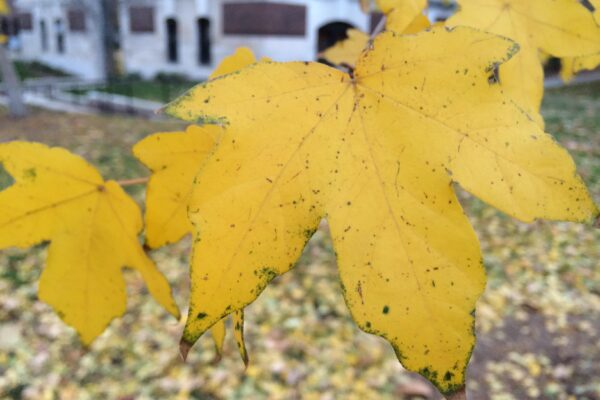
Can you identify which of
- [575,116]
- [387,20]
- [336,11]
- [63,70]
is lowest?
[63,70]

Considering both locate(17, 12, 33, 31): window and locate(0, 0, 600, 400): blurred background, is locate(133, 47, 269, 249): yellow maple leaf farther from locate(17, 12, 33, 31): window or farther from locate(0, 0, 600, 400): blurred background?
locate(17, 12, 33, 31): window

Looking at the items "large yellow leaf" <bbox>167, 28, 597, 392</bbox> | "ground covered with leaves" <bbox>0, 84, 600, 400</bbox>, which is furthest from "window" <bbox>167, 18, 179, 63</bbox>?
"large yellow leaf" <bbox>167, 28, 597, 392</bbox>

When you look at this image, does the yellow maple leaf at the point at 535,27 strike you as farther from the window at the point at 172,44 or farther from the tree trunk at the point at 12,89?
the window at the point at 172,44

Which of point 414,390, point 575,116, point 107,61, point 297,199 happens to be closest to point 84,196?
point 297,199

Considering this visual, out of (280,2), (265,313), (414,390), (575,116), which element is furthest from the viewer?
(280,2)

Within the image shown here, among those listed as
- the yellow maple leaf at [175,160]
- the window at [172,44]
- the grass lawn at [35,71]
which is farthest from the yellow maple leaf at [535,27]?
the grass lawn at [35,71]

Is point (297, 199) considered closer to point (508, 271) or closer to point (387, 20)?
point (387, 20)

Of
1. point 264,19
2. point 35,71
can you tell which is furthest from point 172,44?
point 35,71
